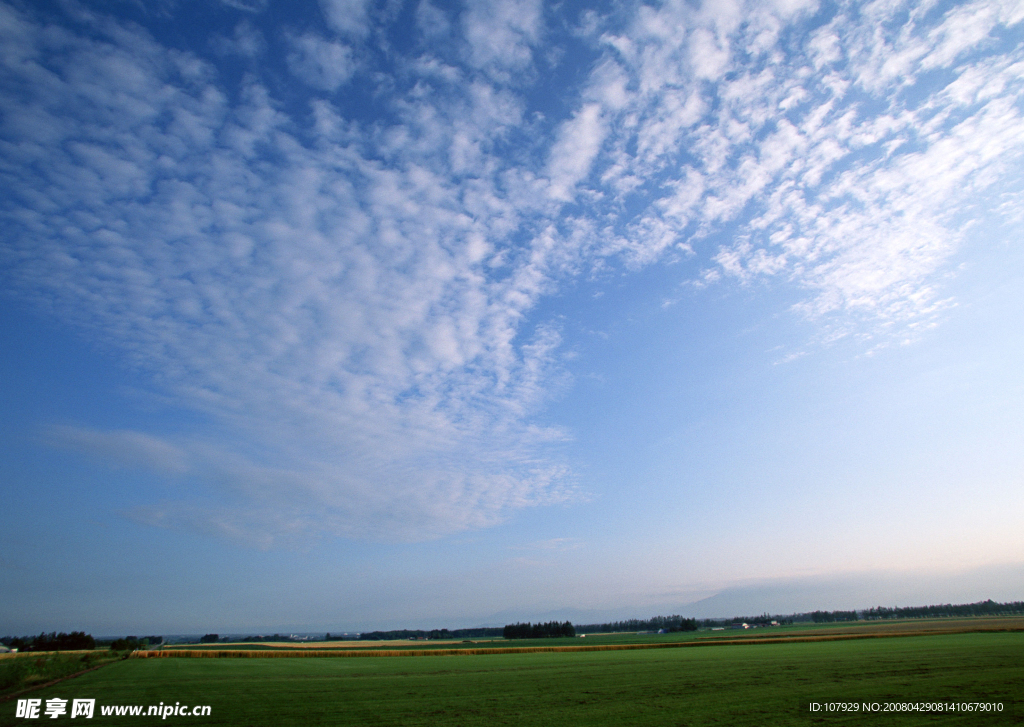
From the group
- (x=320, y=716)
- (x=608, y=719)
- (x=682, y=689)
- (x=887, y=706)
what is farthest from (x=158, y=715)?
(x=887, y=706)

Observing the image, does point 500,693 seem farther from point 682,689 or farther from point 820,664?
point 820,664

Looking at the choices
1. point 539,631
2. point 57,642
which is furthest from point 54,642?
point 539,631

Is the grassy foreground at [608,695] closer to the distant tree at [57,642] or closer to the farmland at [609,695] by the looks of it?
the farmland at [609,695]

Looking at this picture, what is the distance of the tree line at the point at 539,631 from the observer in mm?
157500

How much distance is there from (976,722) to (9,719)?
30.3 m

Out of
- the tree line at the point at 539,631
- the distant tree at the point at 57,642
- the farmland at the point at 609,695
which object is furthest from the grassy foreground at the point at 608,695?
the tree line at the point at 539,631

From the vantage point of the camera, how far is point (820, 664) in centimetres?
3045

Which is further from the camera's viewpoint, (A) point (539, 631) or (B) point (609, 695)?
(A) point (539, 631)

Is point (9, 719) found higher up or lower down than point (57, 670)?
higher up

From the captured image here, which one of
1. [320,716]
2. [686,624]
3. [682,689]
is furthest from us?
[686,624]

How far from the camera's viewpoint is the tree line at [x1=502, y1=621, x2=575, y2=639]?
158 meters

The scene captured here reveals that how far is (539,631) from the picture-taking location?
158 m

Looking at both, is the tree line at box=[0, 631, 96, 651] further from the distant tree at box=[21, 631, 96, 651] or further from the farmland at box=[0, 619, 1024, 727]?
the farmland at box=[0, 619, 1024, 727]

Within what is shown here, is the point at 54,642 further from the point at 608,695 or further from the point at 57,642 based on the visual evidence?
the point at 608,695
